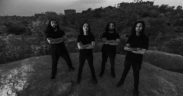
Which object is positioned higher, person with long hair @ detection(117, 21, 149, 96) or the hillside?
A: person with long hair @ detection(117, 21, 149, 96)

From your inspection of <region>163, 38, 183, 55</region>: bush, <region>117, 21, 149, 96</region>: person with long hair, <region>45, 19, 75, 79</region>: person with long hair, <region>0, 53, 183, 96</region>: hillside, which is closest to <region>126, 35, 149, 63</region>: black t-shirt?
<region>117, 21, 149, 96</region>: person with long hair

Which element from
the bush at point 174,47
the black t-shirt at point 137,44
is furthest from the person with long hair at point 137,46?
the bush at point 174,47

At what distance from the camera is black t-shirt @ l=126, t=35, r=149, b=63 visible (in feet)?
22.1

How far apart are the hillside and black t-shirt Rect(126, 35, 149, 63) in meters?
1.41

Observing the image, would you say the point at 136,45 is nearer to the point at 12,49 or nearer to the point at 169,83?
the point at 169,83

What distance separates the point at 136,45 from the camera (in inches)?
267

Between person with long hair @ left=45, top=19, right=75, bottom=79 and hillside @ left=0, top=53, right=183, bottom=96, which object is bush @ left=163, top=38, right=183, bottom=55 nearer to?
hillside @ left=0, top=53, right=183, bottom=96

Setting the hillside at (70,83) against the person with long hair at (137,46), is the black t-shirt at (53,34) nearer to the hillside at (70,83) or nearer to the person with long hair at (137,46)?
the hillside at (70,83)

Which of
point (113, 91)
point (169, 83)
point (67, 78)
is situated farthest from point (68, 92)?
point (169, 83)

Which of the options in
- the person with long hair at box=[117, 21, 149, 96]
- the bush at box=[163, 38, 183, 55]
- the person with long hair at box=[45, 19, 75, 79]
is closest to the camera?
the person with long hair at box=[117, 21, 149, 96]

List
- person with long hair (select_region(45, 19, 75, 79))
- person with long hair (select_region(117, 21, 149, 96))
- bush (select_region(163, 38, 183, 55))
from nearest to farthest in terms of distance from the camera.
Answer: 1. person with long hair (select_region(117, 21, 149, 96))
2. person with long hair (select_region(45, 19, 75, 79))
3. bush (select_region(163, 38, 183, 55))

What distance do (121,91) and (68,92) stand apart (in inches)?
79.0

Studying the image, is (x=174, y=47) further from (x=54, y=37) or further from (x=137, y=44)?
(x=54, y=37)

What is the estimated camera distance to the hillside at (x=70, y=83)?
24.7 feet
